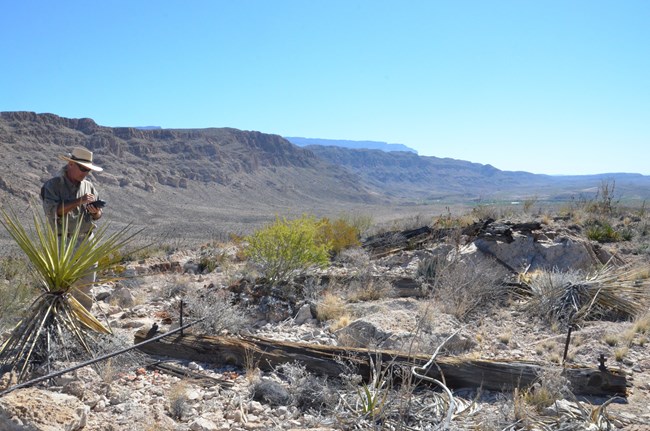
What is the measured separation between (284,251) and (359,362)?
385 centimetres

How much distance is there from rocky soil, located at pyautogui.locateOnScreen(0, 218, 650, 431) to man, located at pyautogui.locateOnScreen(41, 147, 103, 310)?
2.99 ft

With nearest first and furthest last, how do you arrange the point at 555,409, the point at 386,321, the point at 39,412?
the point at 39,412 < the point at 555,409 < the point at 386,321

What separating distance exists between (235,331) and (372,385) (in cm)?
225

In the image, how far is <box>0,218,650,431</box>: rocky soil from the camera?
3676 mm

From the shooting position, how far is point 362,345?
5.41m

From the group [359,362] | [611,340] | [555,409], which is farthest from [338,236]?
[555,409]

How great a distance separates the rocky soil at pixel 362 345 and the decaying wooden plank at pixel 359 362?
106mm

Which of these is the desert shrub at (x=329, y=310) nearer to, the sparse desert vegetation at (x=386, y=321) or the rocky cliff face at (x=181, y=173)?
the sparse desert vegetation at (x=386, y=321)

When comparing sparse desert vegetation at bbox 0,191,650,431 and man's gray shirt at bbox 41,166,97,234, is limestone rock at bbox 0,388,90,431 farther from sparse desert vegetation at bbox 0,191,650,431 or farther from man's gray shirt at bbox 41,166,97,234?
man's gray shirt at bbox 41,166,97,234

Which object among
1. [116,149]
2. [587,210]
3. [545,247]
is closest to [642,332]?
[545,247]

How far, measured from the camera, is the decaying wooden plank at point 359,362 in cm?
428

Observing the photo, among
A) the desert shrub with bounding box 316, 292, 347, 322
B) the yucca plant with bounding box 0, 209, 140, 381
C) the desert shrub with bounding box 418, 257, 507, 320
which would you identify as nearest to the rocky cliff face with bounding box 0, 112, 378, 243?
the desert shrub with bounding box 418, 257, 507, 320

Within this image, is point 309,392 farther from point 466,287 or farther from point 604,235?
point 604,235

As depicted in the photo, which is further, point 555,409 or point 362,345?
point 362,345
